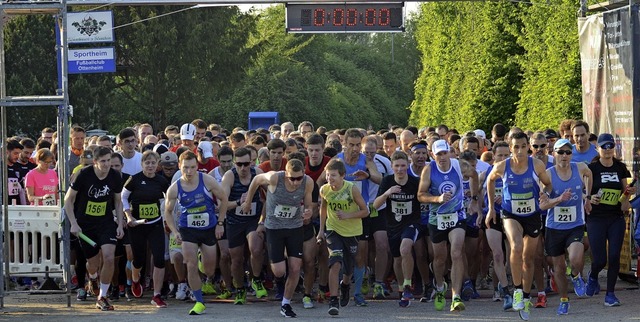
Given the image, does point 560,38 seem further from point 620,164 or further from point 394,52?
point 394,52

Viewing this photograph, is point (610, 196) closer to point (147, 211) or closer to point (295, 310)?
point (295, 310)

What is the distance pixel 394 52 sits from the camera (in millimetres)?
106812

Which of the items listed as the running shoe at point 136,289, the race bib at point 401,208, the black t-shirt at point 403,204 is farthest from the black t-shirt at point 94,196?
the race bib at point 401,208

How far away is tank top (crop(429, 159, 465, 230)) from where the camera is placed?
13641mm

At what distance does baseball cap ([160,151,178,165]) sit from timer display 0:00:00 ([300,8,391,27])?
36.6 feet

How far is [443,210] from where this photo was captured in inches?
538

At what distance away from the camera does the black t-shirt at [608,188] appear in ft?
46.2

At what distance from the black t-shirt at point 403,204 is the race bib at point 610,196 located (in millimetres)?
2031

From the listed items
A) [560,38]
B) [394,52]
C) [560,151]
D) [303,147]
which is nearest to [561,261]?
[560,151]

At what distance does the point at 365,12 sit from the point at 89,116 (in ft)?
79.7

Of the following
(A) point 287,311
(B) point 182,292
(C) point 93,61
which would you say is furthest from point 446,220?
(C) point 93,61

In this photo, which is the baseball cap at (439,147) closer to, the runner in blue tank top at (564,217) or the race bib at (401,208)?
the race bib at (401,208)

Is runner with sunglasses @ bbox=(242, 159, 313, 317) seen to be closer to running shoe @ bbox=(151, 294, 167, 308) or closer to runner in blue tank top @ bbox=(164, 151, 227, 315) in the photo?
runner in blue tank top @ bbox=(164, 151, 227, 315)

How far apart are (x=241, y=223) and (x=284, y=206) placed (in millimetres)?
1132
